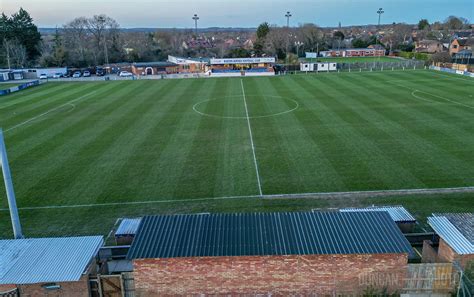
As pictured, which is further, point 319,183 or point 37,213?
point 319,183

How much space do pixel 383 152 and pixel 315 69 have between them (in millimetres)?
49375

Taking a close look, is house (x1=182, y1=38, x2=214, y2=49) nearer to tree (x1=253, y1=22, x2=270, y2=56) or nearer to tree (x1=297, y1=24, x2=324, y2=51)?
tree (x1=253, y1=22, x2=270, y2=56)

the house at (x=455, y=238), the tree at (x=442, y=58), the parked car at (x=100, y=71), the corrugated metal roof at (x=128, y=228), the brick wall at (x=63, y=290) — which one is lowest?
the corrugated metal roof at (x=128, y=228)

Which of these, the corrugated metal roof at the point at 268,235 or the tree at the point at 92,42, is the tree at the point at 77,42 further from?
the corrugated metal roof at the point at 268,235

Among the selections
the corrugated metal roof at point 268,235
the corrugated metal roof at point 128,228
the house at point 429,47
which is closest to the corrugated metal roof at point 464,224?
the corrugated metal roof at point 268,235

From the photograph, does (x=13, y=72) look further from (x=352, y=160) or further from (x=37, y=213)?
(x=352, y=160)

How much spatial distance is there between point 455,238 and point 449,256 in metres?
0.55

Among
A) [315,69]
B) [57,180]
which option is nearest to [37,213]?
[57,180]

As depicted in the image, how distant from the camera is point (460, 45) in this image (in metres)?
100

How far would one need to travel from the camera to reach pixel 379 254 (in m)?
10.8

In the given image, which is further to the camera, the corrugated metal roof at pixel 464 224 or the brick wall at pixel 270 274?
the corrugated metal roof at pixel 464 224

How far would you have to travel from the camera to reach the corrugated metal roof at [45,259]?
1077 cm

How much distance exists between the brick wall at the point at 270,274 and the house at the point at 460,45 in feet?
335

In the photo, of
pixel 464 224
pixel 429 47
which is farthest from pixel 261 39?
pixel 464 224
